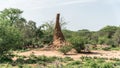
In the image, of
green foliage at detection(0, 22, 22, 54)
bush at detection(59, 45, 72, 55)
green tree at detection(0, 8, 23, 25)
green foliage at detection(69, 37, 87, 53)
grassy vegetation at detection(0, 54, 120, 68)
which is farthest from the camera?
green tree at detection(0, 8, 23, 25)

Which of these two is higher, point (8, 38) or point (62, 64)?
point (8, 38)

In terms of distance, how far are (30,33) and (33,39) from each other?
9.57 ft

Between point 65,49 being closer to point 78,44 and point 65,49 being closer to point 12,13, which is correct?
point 78,44

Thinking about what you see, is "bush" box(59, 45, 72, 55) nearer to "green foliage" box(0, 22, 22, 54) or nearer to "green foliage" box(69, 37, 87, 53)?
"green foliage" box(69, 37, 87, 53)

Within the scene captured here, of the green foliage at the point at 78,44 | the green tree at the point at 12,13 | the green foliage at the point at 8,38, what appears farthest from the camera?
A: the green tree at the point at 12,13

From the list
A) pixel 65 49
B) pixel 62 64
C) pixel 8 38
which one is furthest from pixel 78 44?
pixel 62 64

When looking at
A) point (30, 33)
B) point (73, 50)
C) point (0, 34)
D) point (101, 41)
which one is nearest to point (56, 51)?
point (73, 50)

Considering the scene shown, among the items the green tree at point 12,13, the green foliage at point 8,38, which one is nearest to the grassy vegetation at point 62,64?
the green foliage at point 8,38

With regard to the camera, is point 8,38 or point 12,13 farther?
point 12,13

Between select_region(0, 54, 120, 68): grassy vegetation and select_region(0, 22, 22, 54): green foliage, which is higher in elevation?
select_region(0, 22, 22, 54): green foliage

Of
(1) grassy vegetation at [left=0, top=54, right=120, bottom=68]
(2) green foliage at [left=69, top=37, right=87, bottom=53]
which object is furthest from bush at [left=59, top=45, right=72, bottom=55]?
(1) grassy vegetation at [left=0, top=54, right=120, bottom=68]

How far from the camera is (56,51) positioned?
144 ft

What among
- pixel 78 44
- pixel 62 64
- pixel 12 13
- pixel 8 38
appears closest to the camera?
pixel 62 64

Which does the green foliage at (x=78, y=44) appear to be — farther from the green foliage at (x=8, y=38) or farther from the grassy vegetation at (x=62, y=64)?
the grassy vegetation at (x=62, y=64)
